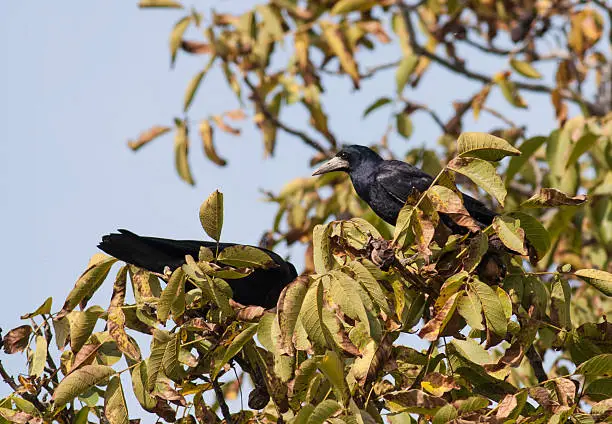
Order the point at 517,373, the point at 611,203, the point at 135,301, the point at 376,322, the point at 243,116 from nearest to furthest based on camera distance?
the point at 376,322 < the point at 135,301 < the point at 517,373 < the point at 611,203 < the point at 243,116

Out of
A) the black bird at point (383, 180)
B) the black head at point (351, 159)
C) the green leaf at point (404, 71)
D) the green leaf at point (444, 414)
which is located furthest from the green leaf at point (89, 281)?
the green leaf at point (404, 71)

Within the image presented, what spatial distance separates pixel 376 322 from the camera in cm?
281

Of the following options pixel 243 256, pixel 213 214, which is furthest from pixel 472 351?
pixel 213 214

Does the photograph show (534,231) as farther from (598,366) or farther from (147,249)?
(147,249)

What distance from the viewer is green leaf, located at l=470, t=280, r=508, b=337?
297cm

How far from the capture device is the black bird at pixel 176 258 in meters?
4.19

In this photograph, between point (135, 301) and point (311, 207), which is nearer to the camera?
point (135, 301)

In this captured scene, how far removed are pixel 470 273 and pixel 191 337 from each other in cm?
93

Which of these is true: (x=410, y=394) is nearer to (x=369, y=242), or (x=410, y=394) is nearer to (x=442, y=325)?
(x=442, y=325)

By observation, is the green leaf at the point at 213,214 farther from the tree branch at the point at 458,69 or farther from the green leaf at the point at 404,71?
the tree branch at the point at 458,69

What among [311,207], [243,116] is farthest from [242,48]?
[311,207]

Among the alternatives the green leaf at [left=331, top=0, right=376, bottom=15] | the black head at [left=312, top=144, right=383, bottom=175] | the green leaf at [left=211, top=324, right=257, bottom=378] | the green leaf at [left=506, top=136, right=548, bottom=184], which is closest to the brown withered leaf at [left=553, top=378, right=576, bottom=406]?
the green leaf at [left=211, top=324, right=257, bottom=378]

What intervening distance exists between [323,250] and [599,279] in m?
0.86

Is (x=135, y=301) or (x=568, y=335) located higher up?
(x=135, y=301)
